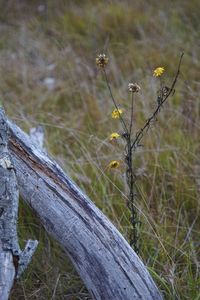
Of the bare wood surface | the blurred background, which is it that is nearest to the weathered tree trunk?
the bare wood surface

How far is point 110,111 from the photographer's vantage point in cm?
351

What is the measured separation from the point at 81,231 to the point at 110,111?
1.76 meters

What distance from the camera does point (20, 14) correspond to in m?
5.20

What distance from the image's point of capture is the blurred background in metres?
2.30

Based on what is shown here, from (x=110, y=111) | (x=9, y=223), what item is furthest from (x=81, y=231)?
(x=110, y=111)

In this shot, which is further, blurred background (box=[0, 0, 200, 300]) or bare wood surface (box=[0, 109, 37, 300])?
blurred background (box=[0, 0, 200, 300])

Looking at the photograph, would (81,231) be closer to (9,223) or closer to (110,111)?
(9,223)

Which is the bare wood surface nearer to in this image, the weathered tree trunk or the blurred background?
the weathered tree trunk

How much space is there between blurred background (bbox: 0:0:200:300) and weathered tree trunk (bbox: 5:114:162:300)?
301mm

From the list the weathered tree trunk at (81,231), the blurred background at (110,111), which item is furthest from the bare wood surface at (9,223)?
the blurred background at (110,111)

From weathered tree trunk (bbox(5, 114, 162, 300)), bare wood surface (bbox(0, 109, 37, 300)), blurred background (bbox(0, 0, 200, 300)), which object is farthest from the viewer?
blurred background (bbox(0, 0, 200, 300))

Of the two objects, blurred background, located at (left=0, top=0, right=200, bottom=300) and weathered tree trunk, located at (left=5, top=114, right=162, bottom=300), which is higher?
blurred background, located at (left=0, top=0, right=200, bottom=300)

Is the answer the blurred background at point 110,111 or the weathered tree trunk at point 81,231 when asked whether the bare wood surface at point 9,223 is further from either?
the blurred background at point 110,111

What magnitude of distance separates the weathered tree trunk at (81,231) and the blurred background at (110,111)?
0.99ft
